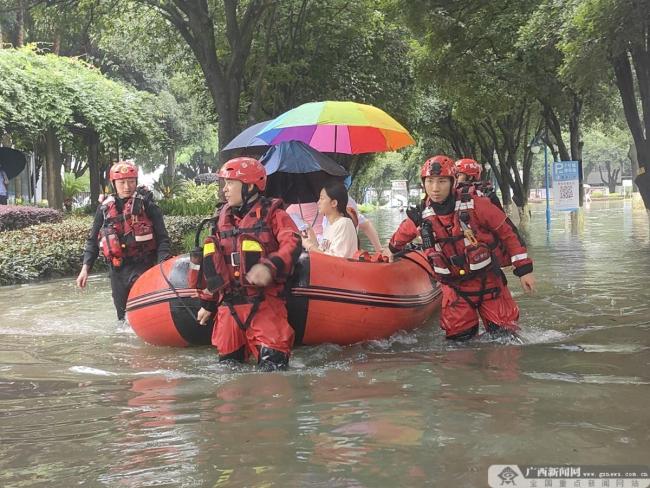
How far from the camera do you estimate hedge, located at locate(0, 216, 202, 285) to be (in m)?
11.2

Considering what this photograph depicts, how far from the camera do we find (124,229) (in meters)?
6.36

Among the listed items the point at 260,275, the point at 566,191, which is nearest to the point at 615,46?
the point at 260,275

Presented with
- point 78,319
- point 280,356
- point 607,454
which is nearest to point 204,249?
point 280,356

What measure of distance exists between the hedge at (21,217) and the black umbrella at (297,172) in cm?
860

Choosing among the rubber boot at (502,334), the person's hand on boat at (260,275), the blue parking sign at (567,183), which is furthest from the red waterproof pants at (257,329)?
the blue parking sign at (567,183)

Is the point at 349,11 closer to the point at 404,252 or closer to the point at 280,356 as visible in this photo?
the point at 404,252

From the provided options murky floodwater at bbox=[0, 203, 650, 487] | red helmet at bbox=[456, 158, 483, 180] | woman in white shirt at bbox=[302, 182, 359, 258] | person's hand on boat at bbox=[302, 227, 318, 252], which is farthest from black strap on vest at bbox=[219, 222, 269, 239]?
red helmet at bbox=[456, 158, 483, 180]

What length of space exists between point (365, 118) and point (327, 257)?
3209 mm

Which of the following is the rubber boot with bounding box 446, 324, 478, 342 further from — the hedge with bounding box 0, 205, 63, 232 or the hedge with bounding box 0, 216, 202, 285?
the hedge with bounding box 0, 205, 63, 232

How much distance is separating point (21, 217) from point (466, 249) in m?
12.1

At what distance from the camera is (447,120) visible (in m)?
32.4

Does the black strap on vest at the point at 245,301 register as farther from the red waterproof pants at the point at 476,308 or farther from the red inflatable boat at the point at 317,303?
the red waterproof pants at the point at 476,308

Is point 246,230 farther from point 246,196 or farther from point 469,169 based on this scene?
point 469,169

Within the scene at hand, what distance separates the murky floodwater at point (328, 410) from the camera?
302 centimetres
